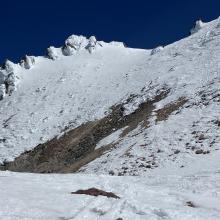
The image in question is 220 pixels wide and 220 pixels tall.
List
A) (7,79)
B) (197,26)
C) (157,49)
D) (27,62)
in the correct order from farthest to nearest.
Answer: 1. (27,62)
2. (7,79)
3. (197,26)
4. (157,49)

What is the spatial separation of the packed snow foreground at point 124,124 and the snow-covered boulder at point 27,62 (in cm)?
18

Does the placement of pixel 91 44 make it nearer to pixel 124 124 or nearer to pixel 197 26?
pixel 197 26

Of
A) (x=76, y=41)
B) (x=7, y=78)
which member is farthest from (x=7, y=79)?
(x=76, y=41)

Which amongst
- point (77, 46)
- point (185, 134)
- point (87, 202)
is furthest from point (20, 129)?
point (87, 202)

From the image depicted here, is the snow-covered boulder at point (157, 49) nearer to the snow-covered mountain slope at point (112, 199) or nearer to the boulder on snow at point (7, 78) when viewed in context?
the boulder on snow at point (7, 78)

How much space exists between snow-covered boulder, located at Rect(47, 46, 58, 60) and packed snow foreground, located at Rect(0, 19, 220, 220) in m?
0.26

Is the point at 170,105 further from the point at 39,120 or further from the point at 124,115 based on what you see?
the point at 39,120

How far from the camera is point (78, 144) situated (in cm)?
5084

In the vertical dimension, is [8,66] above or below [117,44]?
below

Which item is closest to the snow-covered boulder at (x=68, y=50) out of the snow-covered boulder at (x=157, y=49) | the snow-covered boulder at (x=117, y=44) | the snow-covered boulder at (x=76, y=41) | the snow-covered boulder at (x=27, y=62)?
the snow-covered boulder at (x=76, y=41)

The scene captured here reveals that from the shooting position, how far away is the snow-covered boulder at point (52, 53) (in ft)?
299

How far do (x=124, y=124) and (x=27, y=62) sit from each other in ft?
146

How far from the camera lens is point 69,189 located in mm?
25438

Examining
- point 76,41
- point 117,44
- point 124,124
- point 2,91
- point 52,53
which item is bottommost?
point 124,124
